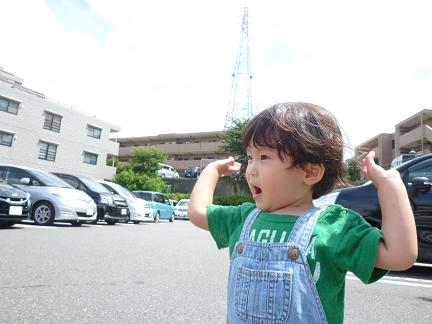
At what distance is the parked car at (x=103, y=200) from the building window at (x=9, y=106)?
18.1 metres

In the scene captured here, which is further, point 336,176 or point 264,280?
point 336,176

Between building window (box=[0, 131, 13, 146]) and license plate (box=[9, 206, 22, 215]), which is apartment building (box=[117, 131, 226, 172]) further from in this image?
license plate (box=[9, 206, 22, 215])

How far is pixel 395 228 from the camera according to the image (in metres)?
1.08

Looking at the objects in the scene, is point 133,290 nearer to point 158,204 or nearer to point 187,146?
point 158,204

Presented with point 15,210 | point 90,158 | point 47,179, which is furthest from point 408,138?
point 15,210

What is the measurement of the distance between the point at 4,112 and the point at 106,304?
27696 mm

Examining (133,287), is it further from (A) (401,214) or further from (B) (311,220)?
(A) (401,214)

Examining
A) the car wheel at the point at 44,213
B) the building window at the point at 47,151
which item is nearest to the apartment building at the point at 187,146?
the building window at the point at 47,151

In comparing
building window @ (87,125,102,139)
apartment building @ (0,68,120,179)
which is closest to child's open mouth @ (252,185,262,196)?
apartment building @ (0,68,120,179)

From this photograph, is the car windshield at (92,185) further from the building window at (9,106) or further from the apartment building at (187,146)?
the apartment building at (187,146)

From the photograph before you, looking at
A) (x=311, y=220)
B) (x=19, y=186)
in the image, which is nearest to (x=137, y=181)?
(x=19, y=186)

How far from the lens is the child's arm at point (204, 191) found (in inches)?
59.9

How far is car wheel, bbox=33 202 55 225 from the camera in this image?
29.4ft

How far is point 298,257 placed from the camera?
45.7 inches
